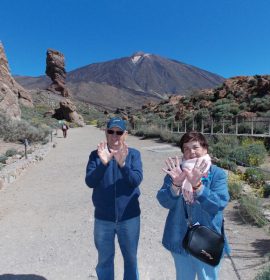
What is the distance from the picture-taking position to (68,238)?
5531 mm

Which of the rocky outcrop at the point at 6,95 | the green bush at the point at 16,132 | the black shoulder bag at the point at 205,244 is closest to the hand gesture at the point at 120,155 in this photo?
the black shoulder bag at the point at 205,244

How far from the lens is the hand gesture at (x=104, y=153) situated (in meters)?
3.09

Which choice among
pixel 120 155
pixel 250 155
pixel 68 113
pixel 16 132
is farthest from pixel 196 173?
pixel 68 113

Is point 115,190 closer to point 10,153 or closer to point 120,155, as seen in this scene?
point 120,155

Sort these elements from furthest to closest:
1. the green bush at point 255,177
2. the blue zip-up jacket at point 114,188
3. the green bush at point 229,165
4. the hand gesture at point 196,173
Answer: the green bush at point 229,165
the green bush at point 255,177
the blue zip-up jacket at point 114,188
the hand gesture at point 196,173

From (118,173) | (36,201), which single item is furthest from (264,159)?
(118,173)

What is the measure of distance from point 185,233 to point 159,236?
2.77 metres

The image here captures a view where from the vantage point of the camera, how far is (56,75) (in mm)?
91188

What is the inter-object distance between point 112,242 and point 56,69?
296 ft

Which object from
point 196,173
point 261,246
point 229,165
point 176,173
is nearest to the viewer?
point 196,173

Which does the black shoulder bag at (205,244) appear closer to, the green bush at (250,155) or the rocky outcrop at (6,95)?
the green bush at (250,155)

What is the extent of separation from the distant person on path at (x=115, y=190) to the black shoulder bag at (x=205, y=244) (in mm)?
757

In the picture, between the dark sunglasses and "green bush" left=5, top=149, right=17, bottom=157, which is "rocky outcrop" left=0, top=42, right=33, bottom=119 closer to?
"green bush" left=5, top=149, right=17, bottom=157

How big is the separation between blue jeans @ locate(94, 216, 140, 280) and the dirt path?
761mm
